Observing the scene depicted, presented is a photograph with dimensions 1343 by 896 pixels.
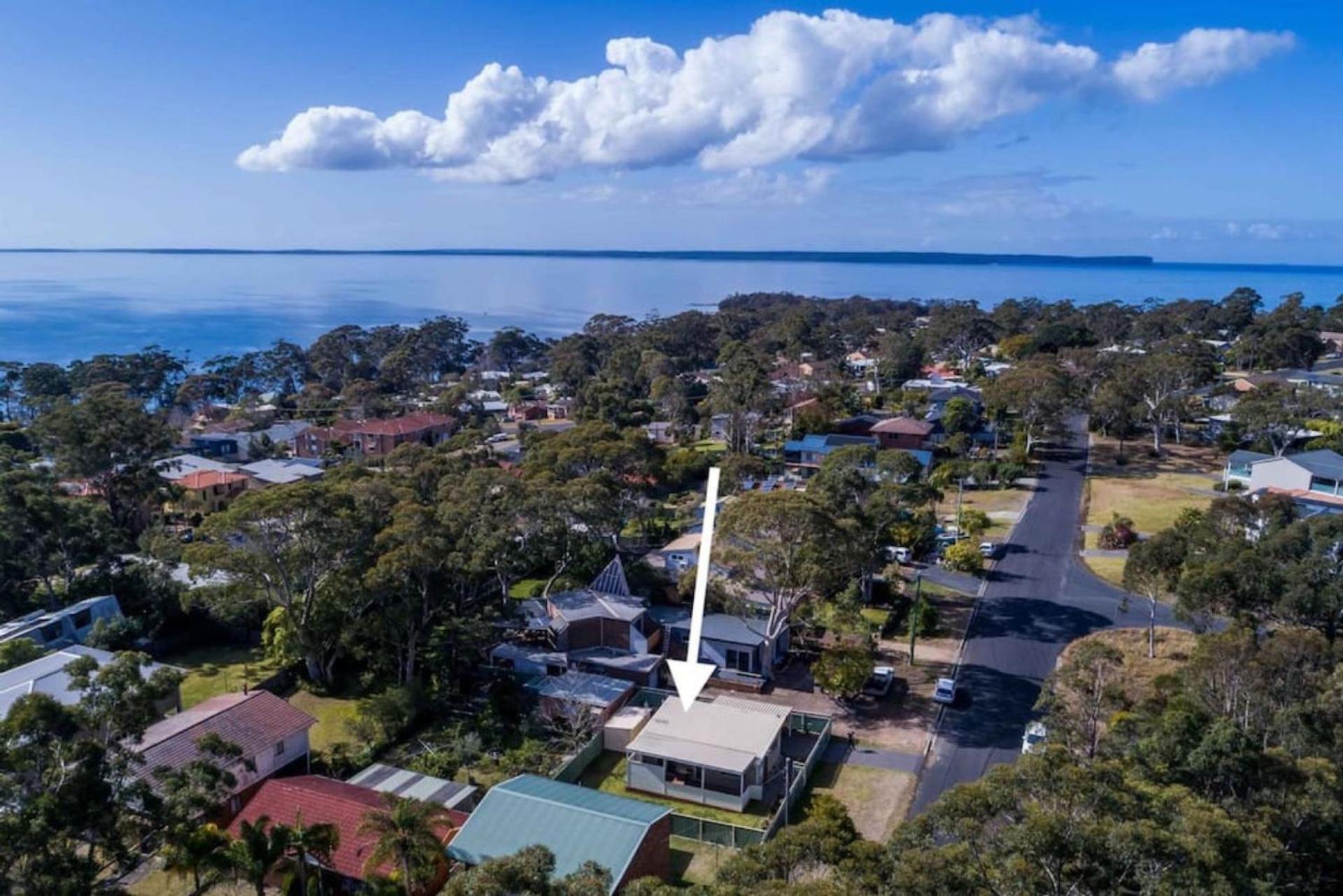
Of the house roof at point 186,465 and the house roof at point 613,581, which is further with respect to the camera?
the house roof at point 186,465

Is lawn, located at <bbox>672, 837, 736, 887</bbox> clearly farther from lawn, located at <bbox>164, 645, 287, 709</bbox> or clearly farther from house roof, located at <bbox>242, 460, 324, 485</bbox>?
house roof, located at <bbox>242, 460, 324, 485</bbox>

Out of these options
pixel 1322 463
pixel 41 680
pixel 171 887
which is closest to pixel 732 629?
pixel 171 887

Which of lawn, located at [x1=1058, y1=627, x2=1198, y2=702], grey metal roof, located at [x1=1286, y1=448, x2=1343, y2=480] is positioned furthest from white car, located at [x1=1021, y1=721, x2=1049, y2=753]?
grey metal roof, located at [x1=1286, y1=448, x2=1343, y2=480]

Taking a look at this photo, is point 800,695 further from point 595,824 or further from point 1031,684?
point 595,824

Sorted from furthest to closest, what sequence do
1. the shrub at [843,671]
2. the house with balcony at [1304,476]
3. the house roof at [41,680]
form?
the house with balcony at [1304,476] < the shrub at [843,671] < the house roof at [41,680]

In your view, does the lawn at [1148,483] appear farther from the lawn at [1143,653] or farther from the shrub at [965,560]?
the lawn at [1143,653]

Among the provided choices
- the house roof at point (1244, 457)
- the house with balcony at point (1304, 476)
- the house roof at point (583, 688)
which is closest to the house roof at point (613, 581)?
the house roof at point (583, 688)

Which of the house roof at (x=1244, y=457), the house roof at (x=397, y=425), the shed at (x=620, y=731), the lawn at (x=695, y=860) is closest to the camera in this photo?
the lawn at (x=695, y=860)
